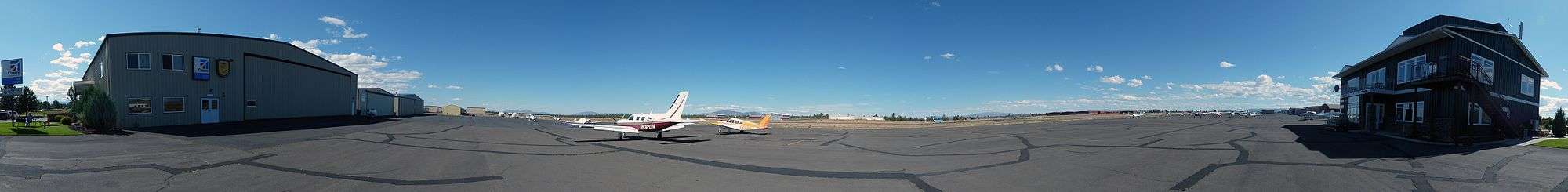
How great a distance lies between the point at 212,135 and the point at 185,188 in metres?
16.3

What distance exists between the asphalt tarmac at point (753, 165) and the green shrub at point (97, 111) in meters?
5.31

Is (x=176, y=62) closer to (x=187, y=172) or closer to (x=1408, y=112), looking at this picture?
(x=187, y=172)

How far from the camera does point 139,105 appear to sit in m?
28.7

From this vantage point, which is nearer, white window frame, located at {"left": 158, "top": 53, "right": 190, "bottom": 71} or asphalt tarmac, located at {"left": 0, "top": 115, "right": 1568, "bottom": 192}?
asphalt tarmac, located at {"left": 0, "top": 115, "right": 1568, "bottom": 192}

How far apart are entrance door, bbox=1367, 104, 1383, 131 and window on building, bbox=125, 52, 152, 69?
191 ft

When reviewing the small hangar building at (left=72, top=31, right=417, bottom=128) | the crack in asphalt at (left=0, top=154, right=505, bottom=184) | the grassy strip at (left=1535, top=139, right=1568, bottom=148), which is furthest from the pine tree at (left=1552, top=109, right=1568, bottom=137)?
the small hangar building at (left=72, top=31, right=417, bottom=128)

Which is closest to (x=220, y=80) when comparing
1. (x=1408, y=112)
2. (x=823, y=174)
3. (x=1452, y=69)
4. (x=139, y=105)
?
(x=139, y=105)

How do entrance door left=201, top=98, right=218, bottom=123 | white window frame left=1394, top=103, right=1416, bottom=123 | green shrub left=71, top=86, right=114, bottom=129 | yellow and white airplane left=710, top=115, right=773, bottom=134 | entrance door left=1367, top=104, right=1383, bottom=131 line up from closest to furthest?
green shrub left=71, top=86, right=114, bottom=129 < white window frame left=1394, top=103, right=1416, bottom=123 < entrance door left=1367, top=104, right=1383, bottom=131 < yellow and white airplane left=710, top=115, right=773, bottom=134 < entrance door left=201, top=98, right=218, bottom=123

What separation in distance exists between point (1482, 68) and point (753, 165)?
30.6 meters

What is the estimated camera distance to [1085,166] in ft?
42.8

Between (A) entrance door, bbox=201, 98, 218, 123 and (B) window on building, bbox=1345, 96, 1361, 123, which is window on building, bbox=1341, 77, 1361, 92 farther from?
(A) entrance door, bbox=201, 98, 218, 123

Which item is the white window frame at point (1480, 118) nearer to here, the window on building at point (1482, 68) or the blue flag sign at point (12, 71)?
the window on building at point (1482, 68)

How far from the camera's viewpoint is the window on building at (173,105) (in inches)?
1177

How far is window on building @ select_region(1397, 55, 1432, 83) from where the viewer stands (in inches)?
974
